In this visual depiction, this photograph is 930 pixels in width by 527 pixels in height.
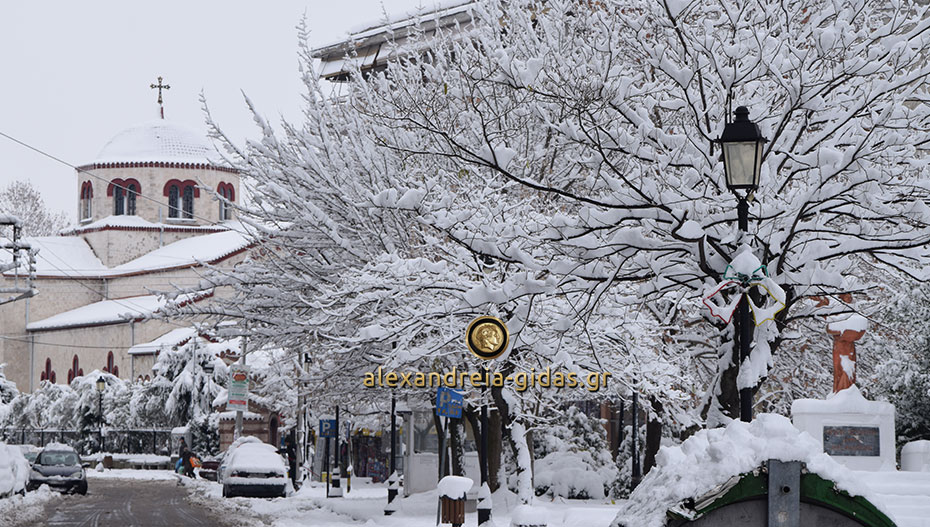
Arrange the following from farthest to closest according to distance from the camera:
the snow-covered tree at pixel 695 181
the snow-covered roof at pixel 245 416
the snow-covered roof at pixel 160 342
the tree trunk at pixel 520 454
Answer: the snow-covered roof at pixel 160 342 < the snow-covered roof at pixel 245 416 < the tree trunk at pixel 520 454 < the snow-covered tree at pixel 695 181

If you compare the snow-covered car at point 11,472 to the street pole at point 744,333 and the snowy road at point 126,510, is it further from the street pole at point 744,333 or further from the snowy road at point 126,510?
the street pole at point 744,333

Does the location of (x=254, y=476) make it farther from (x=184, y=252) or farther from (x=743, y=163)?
(x=184, y=252)

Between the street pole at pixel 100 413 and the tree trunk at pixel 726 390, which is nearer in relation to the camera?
the tree trunk at pixel 726 390

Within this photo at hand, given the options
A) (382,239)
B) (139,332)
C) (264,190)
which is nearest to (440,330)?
(382,239)

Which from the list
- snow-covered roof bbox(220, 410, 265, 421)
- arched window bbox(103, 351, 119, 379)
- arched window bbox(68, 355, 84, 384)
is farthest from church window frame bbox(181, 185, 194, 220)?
snow-covered roof bbox(220, 410, 265, 421)

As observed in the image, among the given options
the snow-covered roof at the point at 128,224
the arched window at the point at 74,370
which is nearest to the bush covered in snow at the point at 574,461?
the arched window at the point at 74,370

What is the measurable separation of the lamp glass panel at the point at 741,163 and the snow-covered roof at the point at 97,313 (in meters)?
69.5

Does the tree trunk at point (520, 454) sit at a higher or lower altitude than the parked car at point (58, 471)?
higher

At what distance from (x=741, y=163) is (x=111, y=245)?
8028 centimetres

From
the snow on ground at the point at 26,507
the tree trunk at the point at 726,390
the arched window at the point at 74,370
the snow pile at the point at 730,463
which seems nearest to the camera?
the snow pile at the point at 730,463

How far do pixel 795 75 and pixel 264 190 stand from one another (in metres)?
12.5

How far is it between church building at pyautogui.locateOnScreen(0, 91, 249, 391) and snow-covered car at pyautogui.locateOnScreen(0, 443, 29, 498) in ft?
174

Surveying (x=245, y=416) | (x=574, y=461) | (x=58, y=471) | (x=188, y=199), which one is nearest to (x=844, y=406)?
(x=574, y=461)

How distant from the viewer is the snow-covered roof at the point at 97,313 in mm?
79000
